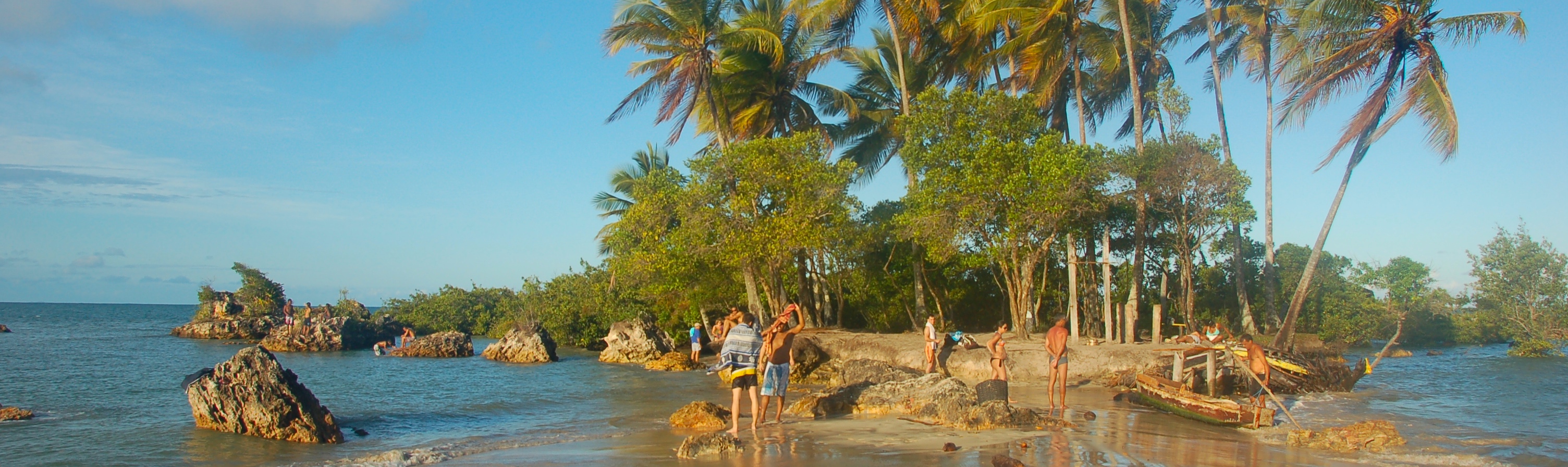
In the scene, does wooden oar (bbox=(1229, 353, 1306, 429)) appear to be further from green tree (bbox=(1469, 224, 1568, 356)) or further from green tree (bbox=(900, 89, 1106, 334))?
green tree (bbox=(1469, 224, 1568, 356))

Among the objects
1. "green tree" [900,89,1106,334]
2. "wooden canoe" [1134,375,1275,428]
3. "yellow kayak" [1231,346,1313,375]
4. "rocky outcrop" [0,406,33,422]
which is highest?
"green tree" [900,89,1106,334]

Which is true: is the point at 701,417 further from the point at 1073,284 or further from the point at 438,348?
the point at 438,348

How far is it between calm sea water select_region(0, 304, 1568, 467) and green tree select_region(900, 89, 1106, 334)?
5418 mm

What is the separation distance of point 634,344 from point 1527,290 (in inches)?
1075

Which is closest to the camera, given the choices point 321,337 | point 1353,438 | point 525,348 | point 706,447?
point 706,447

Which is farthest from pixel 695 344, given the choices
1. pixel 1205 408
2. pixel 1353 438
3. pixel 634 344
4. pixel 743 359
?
pixel 1353 438

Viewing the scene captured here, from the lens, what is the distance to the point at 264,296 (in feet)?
137

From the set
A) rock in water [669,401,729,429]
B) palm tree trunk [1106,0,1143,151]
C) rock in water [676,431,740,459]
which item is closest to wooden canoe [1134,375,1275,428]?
rock in water [669,401,729,429]

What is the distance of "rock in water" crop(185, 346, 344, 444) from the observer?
37.4ft

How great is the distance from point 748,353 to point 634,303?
Result: 23.6 meters

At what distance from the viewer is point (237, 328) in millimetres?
40188

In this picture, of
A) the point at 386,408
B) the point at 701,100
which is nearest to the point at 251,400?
the point at 386,408

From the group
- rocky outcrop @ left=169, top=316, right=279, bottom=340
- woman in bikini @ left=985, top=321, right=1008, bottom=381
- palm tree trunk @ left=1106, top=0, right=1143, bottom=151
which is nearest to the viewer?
woman in bikini @ left=985, top=321, right=1008, bottom=381

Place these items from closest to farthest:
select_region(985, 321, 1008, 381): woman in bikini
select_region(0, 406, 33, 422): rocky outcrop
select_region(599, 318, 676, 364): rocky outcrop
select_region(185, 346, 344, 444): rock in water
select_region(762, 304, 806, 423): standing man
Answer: select_region(762, 304, 806, 423): standing man → select_region(185, 346, 344, 444): rock in water → select_region(985, 321, 1008, 381): woman in bikini → select_region(0, 406, 33, 422): rocky outcrop → select_region(599, 318, 676, 364): rocky outcrop
